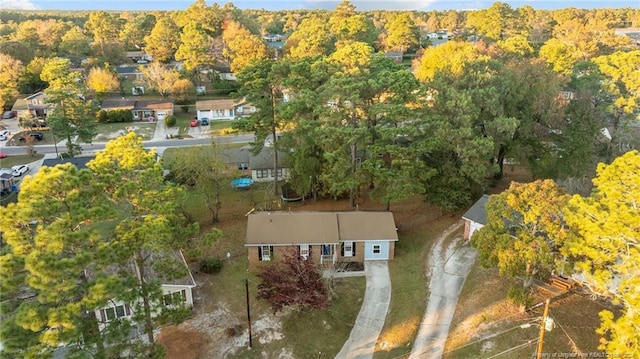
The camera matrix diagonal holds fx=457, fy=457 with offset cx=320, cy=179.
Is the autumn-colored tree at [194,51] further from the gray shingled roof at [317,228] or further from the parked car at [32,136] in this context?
the gray shingled roof at [317,228]

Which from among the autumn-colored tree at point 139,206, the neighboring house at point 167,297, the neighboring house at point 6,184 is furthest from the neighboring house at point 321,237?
the neighboring house at point 6,184

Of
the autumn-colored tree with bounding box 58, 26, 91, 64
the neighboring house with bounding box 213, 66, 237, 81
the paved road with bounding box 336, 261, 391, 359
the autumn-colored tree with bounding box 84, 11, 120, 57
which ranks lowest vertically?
the paved road with bounding box 336, 261, 391, 359

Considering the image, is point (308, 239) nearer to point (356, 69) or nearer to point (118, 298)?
point (356, 69)

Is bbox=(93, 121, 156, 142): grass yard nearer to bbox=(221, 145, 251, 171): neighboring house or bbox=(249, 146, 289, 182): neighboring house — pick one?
bbox=(221, 145, 251, 171): neighboring house

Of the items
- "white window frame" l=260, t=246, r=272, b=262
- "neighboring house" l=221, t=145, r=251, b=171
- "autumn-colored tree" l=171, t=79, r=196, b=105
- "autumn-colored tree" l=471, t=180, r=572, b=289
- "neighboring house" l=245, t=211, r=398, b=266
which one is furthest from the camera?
"autumn-colored tree" l=171, t=79, r=196, b=105

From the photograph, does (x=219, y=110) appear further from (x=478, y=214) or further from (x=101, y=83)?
(x=478, y=214)

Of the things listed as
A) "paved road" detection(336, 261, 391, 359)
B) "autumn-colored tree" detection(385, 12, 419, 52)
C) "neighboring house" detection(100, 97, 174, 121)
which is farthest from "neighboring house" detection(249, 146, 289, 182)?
"autumn-colored tree" detection(385, 12, 419, 52)

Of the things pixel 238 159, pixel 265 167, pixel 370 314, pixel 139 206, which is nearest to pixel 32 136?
pixel 238 159
